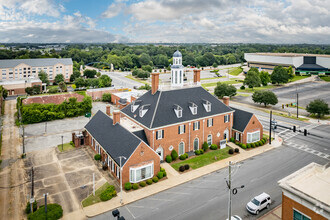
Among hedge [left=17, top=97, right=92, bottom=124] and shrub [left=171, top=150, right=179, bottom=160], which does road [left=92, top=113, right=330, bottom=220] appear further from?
hedge [left=17, top=97, right=92, bottom=124]

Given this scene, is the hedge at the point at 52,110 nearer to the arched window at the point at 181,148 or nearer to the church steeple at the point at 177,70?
the church steeple at the point at 177,70

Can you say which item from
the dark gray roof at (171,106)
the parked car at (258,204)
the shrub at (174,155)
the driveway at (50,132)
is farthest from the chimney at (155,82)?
the parked car at (258,204)

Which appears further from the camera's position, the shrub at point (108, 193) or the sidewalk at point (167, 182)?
the shrub at point (108, 193)

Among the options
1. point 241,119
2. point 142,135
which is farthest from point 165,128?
point 241,119

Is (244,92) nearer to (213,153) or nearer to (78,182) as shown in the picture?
(213,153)

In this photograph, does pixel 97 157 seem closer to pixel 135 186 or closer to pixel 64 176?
pixel 64 176

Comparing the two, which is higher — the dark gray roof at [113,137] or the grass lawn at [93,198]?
the dark gray roof at [113,137]

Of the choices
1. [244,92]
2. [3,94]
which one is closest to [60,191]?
[3,94]
